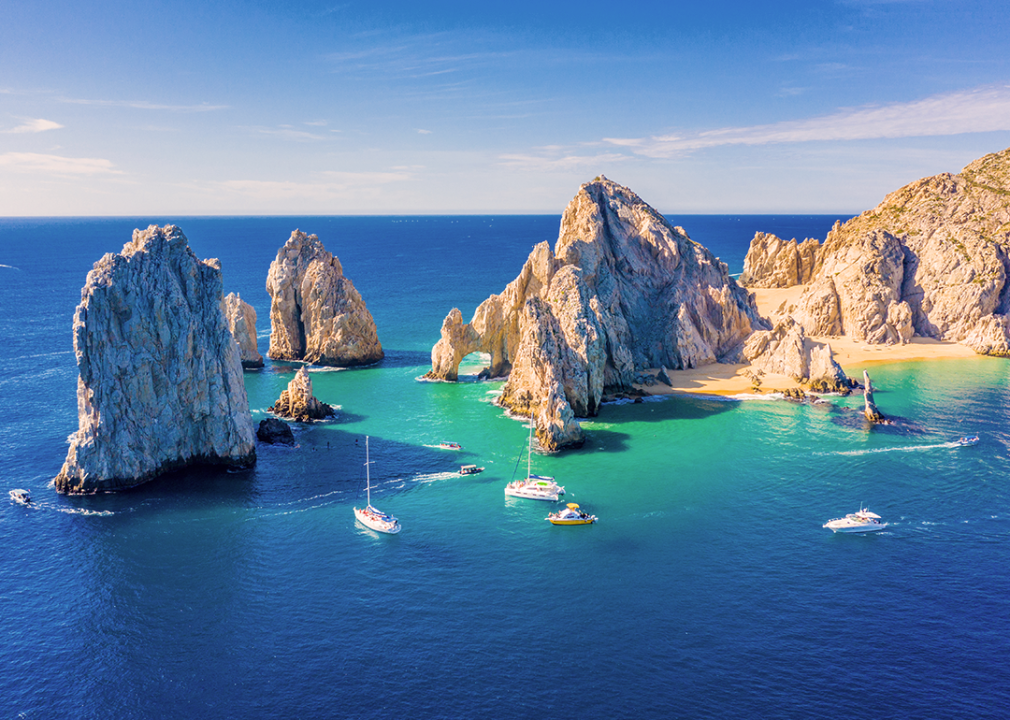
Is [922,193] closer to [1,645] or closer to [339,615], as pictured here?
[339,615]

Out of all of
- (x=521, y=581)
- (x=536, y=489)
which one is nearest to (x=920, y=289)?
(x=536, y=489)

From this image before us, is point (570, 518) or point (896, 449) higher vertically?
point (896, 449)

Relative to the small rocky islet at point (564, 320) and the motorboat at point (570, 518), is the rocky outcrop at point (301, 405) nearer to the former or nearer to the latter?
the small rocky islet at point (564, 320)

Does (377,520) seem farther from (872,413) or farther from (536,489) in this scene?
(872,413)

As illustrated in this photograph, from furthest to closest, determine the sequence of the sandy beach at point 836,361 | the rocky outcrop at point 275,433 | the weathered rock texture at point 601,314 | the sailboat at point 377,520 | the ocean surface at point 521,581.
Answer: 1. the sandy beach at point 836,361
2. the weathered rock texture at point 601,314
3. the rocky outcrop at point 275,433
4. the sailboat at point 377,520
5. the ocean surface at point 521,581

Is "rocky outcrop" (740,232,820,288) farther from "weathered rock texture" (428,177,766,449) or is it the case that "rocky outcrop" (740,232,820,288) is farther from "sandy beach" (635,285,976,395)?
"weathered rock texture" (428,177,766,449)

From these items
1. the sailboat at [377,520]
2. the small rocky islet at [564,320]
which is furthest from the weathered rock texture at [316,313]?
the sailboat at [377,520]
